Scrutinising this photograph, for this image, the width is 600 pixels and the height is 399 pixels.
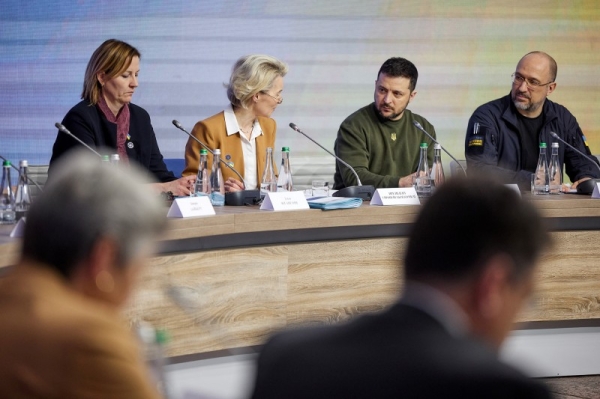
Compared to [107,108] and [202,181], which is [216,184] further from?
[107,108]

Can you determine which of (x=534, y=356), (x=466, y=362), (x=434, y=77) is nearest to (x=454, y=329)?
(x=466, y=362)

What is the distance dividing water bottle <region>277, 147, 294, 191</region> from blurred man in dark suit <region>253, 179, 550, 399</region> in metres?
2.35

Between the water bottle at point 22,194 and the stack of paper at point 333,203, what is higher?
the water bottle at point 22,194

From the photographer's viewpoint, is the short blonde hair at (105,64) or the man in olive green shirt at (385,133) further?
the man in olive green shirt at (385,133)

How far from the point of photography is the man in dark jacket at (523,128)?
4.26 m

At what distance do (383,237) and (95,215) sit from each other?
7.34 ft

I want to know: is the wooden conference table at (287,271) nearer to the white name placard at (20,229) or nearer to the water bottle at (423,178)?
the water bottle at (423,178)

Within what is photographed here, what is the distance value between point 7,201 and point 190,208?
1.77 ft

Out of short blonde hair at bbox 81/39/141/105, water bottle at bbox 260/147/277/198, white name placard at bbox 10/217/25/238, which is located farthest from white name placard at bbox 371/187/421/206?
white name placard at bbox 10/217/25/238

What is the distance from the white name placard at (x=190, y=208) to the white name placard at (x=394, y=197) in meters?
0.63

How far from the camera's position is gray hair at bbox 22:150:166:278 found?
1111 mm

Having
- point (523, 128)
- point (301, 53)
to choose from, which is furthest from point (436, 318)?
point (301, 53)

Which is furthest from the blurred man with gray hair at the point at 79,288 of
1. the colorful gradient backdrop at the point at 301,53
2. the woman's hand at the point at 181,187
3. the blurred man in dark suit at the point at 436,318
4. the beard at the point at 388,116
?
the colorful gradient backdrop at the point at 301,53

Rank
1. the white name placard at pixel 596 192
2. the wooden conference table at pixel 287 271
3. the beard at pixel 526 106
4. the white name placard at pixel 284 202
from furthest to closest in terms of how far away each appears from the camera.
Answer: the beard at pixel 526 106
the white name placard at pixel 596 192
the white name placard at pixel 284 202
the wooden conference table at pixel 287 271
